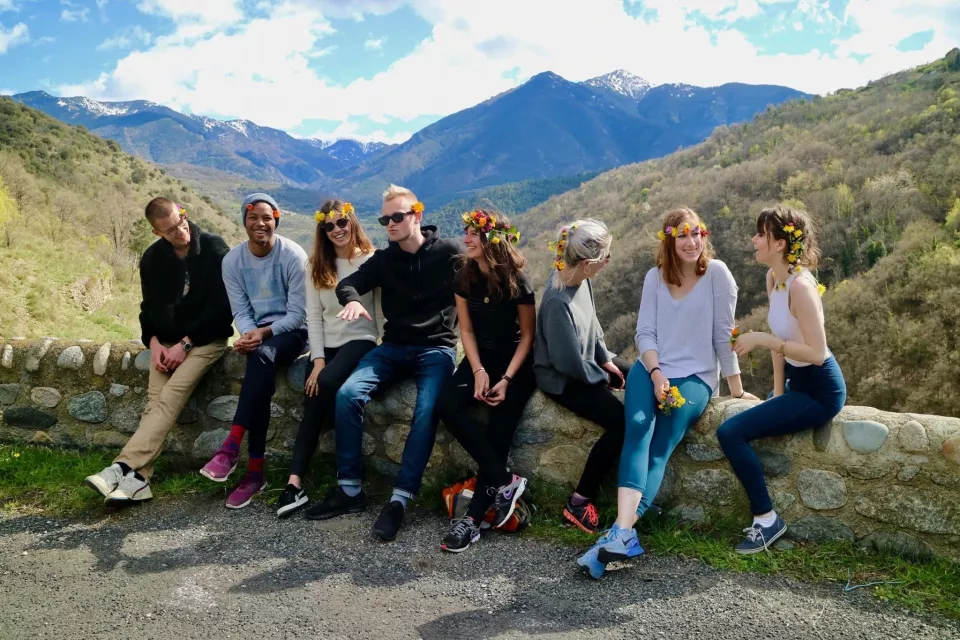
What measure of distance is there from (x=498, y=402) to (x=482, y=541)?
2.24ft

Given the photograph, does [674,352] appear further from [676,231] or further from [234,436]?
[234,436]

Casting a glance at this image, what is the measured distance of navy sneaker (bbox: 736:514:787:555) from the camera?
2863mm

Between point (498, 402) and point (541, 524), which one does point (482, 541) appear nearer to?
point (541, 524)

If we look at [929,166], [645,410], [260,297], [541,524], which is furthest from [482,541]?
[929,166]

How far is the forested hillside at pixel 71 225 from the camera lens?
42.1 ft

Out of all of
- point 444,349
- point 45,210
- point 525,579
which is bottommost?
point 525,579

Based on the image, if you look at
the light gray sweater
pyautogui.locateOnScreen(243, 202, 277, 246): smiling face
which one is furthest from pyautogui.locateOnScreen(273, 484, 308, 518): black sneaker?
the light gray sweater

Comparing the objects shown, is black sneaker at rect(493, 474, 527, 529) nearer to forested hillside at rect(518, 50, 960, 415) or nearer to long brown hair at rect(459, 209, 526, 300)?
long brown hair at rect(459, 209, 526, 300)

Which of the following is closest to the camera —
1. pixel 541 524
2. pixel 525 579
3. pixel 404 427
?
pixel 525 579

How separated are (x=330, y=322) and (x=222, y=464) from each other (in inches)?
39.2

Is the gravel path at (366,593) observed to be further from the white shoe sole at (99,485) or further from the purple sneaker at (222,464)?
the purple sneaker at (222,464)

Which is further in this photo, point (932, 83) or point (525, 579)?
point (932, 83)

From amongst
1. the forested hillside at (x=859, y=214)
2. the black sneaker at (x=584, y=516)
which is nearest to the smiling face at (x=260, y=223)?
the black sneaker at (x=584, y=516)

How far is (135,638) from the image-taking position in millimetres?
2406
